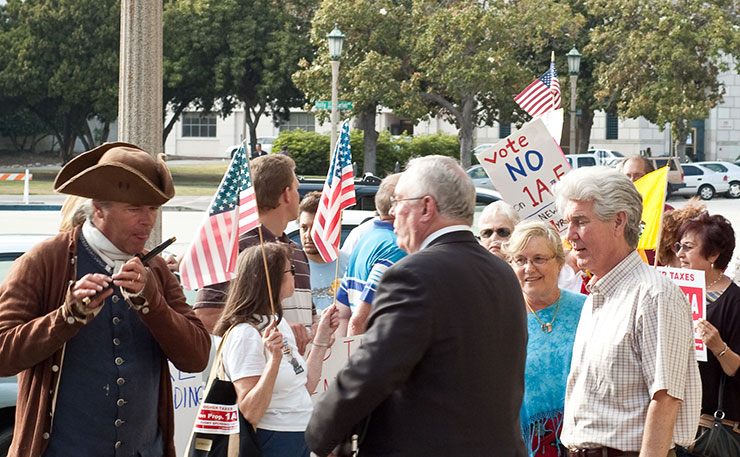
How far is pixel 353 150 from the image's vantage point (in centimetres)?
4216

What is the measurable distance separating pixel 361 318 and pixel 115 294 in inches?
82.5

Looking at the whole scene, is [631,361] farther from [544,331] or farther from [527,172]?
[527,172]

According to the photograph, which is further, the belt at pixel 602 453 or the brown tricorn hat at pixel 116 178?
the brown tricorn hat at pixel 116 178

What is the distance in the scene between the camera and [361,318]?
5.68m

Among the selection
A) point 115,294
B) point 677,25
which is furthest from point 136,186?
point 677,25

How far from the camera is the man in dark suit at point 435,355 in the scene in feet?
10.0

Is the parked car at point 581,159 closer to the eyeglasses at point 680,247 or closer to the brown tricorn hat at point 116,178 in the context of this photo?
the eyeglasses at point 680,247

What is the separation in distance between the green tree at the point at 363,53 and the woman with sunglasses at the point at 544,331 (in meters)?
30.0

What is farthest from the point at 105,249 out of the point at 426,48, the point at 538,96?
the point at 426,48

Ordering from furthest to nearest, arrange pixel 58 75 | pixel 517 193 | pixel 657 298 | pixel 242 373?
pixel 58 75, pixel 517 193, pixel 242 373, pixel 657 298

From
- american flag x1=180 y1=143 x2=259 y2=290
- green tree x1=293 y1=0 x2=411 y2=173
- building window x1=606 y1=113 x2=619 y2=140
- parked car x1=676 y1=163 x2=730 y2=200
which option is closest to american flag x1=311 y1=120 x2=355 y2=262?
american flag x1=180 y1=143 x2=259 y2=290

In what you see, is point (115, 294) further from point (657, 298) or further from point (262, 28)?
point (262, 28)

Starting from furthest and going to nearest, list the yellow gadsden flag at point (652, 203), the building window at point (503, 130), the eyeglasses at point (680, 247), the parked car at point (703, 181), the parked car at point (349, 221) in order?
the building window at point (503, 130) → the parked car at point (703, 181) → the parked car at point (349, 221) → the yellow gadsden flag at point (652, 203) → the eyeglasses at point (680, 247)

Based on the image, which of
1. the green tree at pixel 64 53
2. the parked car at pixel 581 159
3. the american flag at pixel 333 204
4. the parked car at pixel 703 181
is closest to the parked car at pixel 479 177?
the parked car at pixel 581 159
